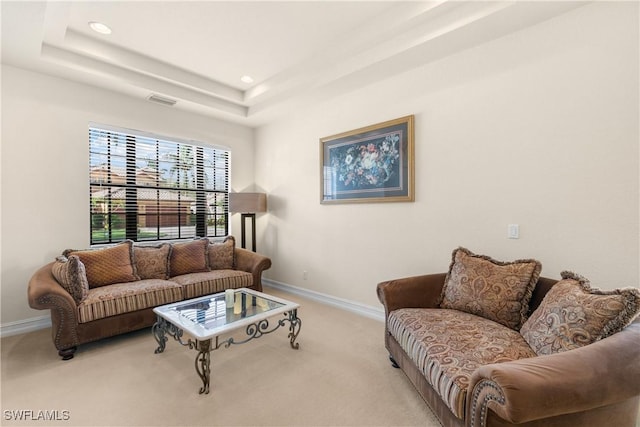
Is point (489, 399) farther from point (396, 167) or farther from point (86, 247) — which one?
point (86, 247)

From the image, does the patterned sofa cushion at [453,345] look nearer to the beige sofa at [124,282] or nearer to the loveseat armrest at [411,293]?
the loveseat armrest at [411,293]

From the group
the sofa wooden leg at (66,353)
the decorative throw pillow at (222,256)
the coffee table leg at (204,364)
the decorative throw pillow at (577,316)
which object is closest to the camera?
the decorative throw pillow at (577,316)

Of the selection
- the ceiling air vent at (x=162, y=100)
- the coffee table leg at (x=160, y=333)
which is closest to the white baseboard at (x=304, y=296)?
the coffee table leg at (x=160, y=333)

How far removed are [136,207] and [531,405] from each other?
170 inches

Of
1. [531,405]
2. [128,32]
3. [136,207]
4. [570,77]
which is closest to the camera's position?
[531,405]

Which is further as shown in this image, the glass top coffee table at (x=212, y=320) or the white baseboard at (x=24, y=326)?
the white baseboard at (x=24, y=326)

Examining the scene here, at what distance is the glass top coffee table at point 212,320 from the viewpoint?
2.02 meters

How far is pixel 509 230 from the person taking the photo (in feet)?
8.26

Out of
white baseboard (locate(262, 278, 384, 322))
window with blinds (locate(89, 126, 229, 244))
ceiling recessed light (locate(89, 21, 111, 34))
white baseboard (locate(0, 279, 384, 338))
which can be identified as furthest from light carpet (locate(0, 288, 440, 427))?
ceiling recessed light (locate(89, 21, 111, 34))

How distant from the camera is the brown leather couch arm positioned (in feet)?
12.5

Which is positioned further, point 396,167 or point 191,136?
point 191,136

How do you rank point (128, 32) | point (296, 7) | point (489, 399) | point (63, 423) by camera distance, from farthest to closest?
point (128, 32) < point (296, 7) < point (63, 423) < point (489, 399)

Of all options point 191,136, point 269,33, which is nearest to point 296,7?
point 269,33

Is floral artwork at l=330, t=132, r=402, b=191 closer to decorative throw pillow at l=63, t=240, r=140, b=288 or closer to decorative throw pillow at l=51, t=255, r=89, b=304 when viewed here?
decorative throw pillow at l=63, t=240, r=140, b=288
